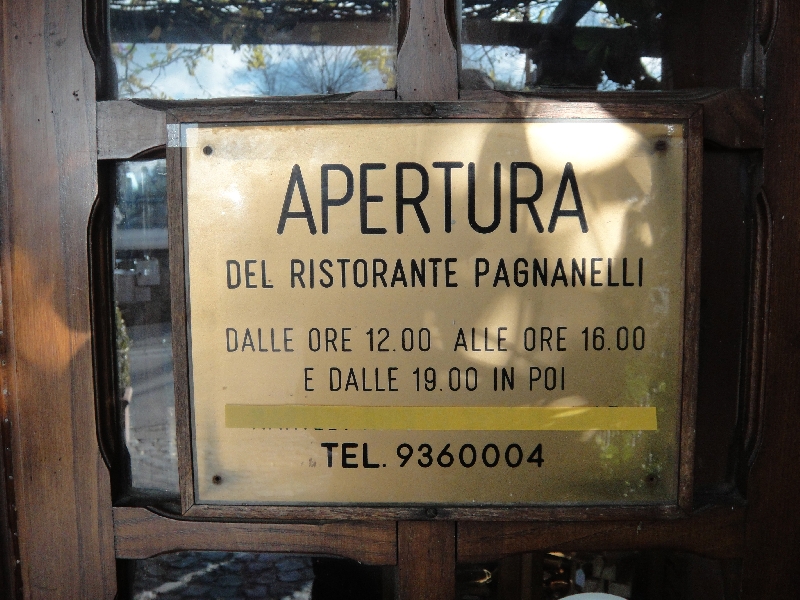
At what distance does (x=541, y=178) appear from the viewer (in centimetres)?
102

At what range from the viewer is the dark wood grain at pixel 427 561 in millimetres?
1062

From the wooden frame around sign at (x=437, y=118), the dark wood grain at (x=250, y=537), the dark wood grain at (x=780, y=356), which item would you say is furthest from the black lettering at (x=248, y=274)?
the dark wood grain at (x=780, y=356)

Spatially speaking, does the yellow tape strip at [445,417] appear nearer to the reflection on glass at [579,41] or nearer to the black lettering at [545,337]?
the black lettering at [545,337]

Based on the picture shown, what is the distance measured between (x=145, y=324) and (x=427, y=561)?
0.71 m

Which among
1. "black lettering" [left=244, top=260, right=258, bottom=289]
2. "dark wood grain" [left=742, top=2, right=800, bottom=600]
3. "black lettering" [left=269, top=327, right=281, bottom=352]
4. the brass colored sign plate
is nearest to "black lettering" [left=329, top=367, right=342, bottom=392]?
the brass colored sign plate

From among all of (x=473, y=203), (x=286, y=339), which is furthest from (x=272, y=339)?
(x=473, y=203)

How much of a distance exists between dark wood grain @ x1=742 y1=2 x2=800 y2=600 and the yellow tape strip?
0.75ft

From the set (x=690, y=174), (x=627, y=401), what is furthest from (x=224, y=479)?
(x=690, y=174)

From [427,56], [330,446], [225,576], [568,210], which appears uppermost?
[427,56]

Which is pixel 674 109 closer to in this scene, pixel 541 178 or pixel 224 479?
pixel 541 178

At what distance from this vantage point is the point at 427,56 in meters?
1.01

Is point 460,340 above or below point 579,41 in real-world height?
below

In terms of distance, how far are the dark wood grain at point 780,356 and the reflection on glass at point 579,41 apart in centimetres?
22

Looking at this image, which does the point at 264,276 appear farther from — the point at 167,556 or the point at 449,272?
the point at 167,556
